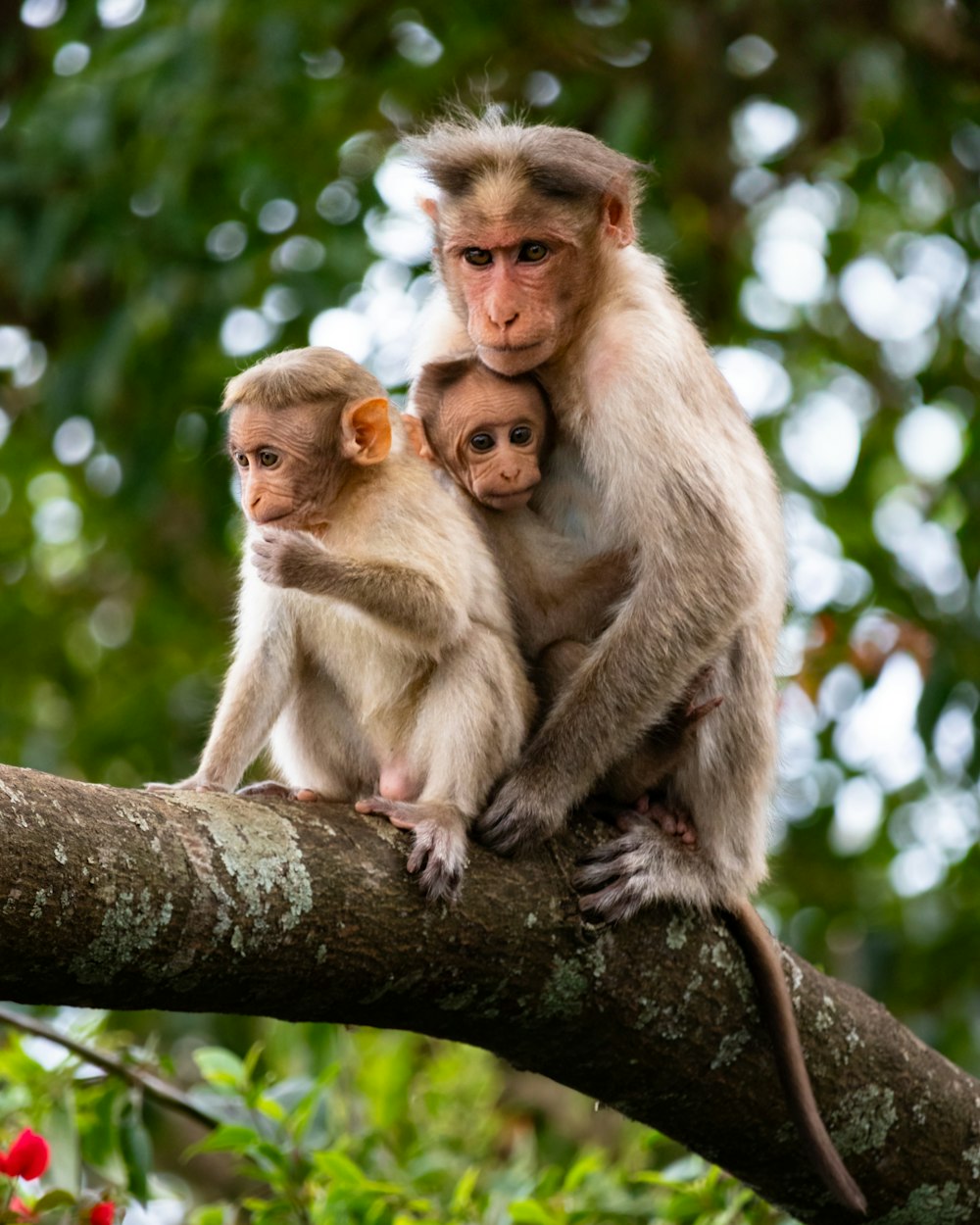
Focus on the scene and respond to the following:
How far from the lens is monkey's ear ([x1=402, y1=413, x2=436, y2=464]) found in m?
4.35

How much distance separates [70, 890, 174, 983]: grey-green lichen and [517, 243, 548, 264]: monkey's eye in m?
2.12

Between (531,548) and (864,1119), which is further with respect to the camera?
(531,548)

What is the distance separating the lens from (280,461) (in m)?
4.04

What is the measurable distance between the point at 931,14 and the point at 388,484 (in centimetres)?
503

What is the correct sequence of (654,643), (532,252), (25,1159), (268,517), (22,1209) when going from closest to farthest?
1. (25,1159)
2. (22,1209)
3. (268,517)
4. (654,643)
5. (532,252)

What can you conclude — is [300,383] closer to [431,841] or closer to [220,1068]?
[431,841]

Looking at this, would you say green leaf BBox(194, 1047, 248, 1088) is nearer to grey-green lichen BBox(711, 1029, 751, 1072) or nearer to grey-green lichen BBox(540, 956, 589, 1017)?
grey-green lichen BBox(540, 956, 589, 1017)

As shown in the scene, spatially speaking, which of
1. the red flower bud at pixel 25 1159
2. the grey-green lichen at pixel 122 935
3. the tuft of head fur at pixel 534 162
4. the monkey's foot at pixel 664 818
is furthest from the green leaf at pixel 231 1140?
the tuft of head fur at pixel 534 162

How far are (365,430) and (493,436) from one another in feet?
1.24

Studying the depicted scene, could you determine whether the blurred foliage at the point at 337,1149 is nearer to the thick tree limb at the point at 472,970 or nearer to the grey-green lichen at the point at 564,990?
the thick tree limb at the point at 472,970

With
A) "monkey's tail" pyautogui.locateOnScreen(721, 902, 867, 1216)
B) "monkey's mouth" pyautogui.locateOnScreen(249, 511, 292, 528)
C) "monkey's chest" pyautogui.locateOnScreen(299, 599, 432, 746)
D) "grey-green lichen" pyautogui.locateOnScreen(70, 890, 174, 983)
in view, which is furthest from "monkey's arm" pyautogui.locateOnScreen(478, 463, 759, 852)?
"grey-green lichen" pyautogui.locateOnScreen(70, 890, 174, 983)

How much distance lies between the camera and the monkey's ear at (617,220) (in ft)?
14.9

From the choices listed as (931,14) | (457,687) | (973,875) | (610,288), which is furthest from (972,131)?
(457,687)

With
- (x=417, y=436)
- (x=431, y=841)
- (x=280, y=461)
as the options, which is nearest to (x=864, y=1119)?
(x=431, y=841)
